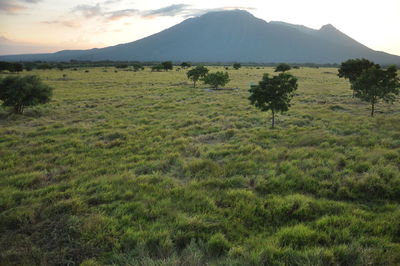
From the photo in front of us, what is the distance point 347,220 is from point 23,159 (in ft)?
40.2

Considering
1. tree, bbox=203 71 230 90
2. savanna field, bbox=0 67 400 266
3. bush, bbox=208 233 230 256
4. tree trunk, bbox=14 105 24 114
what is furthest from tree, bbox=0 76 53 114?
tree, bbox=203 71 230 90

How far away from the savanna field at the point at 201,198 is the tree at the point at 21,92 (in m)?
7.66

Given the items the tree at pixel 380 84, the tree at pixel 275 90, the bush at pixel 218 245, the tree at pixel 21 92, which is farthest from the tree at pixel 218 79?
the bush at pixel 218 245

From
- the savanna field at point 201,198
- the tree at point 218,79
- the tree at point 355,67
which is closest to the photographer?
the savanna field at point 201,198

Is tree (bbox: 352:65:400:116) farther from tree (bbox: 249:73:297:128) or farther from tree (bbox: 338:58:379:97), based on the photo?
tree (bbox: 338:58:379:97)

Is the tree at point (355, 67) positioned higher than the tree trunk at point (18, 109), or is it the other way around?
the tree at point (355, 67)

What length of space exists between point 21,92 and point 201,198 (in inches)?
797

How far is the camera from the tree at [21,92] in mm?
19344

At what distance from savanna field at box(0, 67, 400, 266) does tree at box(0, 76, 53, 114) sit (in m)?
7.66

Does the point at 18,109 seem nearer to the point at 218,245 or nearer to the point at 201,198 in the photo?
the point at 201,198

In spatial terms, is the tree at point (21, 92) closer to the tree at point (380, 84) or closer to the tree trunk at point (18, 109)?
the tree trunk at point (18, 109)

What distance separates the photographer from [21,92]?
760 inches

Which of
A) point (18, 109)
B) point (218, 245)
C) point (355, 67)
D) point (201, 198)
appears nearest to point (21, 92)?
point (18, 109)

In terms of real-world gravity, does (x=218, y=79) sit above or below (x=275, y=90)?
above
